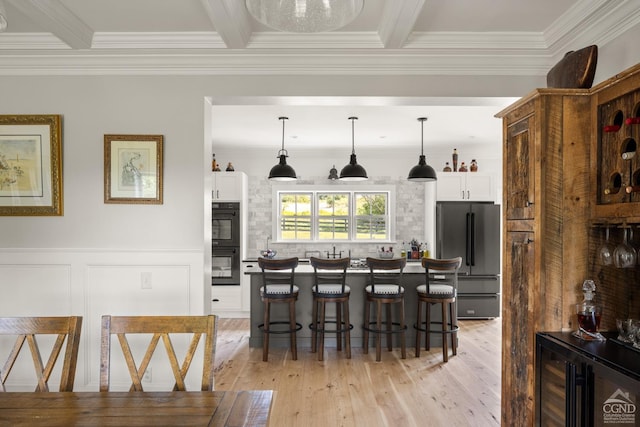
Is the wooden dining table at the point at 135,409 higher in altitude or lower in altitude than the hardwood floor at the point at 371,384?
higher

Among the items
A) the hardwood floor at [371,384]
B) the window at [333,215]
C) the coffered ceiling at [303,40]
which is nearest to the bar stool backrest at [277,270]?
the hardwood floor at [371,384]

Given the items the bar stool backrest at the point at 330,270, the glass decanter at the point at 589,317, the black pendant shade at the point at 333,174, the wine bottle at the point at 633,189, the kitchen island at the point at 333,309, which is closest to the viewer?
the wine bottle at the point at 633,189

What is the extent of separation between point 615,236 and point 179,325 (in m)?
2.18

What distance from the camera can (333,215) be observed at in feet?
23.6

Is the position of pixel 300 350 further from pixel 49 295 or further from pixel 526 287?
pixel 526 287

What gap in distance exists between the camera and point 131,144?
→ 9.75 ft

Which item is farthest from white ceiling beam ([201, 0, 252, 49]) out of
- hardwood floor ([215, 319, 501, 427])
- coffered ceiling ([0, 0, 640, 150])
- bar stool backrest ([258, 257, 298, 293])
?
hardwood floor ([215, 319, 501, 427])

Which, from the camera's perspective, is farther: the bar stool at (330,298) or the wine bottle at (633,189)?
the bar stool at (330,298)

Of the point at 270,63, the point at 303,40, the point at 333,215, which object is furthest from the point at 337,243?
the point at 303,40

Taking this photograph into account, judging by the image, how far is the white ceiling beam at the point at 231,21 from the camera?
7.45 feet

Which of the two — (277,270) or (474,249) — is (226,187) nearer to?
(277,270)

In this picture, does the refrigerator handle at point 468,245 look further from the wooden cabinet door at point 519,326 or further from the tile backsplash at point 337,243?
the wooden cabinet door at point 519,326

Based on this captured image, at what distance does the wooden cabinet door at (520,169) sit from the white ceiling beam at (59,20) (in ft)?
8.85

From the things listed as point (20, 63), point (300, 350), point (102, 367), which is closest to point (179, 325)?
point (102, 367)
